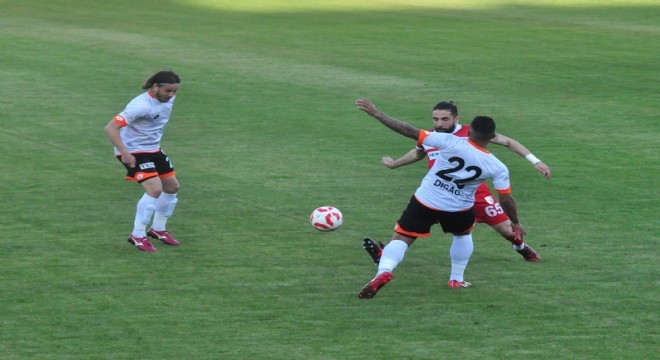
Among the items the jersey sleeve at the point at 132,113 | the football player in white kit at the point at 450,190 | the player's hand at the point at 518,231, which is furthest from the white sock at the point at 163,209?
the player's hand at the point at 518,231

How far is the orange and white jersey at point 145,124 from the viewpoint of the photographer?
1241cm

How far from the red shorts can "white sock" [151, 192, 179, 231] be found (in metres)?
3.30

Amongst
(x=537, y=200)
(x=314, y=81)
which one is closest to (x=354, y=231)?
(x=537, y=200)

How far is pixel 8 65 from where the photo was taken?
1030 inches

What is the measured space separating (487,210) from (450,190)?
1.28 m

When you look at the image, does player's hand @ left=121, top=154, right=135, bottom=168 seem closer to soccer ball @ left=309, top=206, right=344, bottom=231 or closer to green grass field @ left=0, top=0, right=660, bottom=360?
green grass field @ left=0, top=0, right=660, bottom=360

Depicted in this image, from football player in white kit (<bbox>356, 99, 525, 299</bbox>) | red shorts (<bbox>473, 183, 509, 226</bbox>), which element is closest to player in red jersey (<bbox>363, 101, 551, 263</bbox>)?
red shorts (<bbox>473, 183, 509, 226</bbox>)

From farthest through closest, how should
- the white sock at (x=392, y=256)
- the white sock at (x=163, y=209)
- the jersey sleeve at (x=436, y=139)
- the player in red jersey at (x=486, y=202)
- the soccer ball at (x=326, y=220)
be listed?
the white sock at (x=163, y=209)
the soccer ball at (x=326, y=220)
the player in red jersey at (x=486, y=202)
the white sock at (x=392, y=256)
the jersey sleeve at (x=436, y=139)

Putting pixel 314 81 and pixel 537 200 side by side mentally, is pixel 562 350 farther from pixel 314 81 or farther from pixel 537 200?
pixel 314 81

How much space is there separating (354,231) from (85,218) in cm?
324

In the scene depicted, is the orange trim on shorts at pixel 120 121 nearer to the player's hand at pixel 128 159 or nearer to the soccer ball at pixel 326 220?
the player's hand at pixel 128 159

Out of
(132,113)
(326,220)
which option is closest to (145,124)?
(132,113)

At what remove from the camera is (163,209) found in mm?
12930

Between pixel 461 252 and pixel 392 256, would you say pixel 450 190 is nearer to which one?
pixel 461 252
